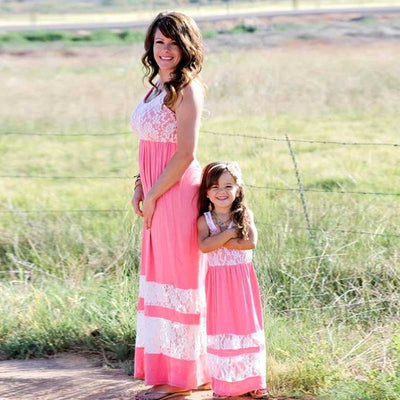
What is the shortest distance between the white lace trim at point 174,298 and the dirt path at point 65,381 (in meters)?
0.48

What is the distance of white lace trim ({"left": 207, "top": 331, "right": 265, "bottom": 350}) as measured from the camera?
15.4 feet

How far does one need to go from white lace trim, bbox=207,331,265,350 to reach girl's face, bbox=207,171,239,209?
2.05 ft

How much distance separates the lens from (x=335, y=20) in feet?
106

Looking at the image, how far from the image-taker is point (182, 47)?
457 cm

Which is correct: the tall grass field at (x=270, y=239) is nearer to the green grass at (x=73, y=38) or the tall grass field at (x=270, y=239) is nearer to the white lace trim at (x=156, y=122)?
the white lace trim at (x=156, y=122)

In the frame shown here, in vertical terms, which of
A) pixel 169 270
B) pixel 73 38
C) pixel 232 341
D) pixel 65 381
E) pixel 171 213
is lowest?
pixel 65 381

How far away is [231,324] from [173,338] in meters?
0.30

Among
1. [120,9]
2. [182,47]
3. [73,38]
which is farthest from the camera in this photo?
[120,9]

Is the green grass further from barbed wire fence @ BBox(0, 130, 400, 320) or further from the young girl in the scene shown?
the young girl

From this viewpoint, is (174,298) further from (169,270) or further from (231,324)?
(231,324)

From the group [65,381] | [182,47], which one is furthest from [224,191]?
[65,381]

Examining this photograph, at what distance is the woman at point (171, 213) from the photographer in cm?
458

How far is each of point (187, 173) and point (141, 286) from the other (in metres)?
0.63

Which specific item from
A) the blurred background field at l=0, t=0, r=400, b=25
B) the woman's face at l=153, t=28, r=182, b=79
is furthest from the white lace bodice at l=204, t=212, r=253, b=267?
the blurred background field at l=0, t=0, r=400, b=25
